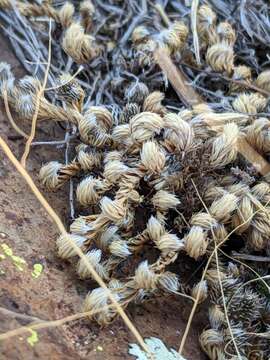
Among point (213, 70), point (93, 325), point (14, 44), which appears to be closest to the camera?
point (93, 325)

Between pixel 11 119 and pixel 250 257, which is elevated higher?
pixel 11 119

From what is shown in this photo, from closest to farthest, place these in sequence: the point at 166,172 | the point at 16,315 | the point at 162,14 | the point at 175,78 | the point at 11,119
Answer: the point at 16,315 → the point at 166,172 → the point at 11,119 → the point at 175,78 → the point at 162,14

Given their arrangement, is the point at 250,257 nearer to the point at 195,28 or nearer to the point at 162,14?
the point at 195,28

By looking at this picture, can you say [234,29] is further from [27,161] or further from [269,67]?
[27,161]

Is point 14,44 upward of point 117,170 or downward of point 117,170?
upward

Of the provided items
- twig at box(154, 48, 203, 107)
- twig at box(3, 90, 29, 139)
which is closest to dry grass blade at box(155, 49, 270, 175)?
twig at box(154, 48, 203, 107)

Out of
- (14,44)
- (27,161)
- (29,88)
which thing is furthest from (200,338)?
(14,44)

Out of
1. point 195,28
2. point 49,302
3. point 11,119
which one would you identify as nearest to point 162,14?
point 195,28
